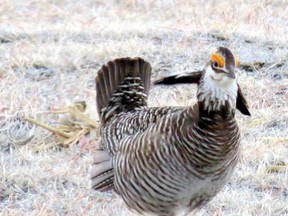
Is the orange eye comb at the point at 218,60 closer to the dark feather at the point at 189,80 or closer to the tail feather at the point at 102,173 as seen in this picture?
the dark feather at the point at 189,80

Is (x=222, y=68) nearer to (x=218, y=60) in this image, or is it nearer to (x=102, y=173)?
(x=218, y=60)

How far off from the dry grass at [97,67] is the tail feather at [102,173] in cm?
22

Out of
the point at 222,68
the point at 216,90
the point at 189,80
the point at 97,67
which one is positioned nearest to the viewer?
the point at 222,68

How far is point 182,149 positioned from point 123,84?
0.93 metres

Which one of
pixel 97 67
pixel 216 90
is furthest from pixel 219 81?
pixel 97 67

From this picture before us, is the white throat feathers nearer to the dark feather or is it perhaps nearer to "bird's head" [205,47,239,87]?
"bird's head" [205,47,239,87]

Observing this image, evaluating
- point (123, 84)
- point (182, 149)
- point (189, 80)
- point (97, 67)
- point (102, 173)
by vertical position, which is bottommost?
point (97, 67)

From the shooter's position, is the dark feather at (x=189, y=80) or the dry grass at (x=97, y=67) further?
the dry grass at (x=97, y=67)

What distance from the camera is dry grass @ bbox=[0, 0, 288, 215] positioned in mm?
4969

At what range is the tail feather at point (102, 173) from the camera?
4.54 metres

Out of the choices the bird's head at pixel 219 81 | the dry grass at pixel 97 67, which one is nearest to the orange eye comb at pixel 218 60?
the bird's head at pixel 219 81

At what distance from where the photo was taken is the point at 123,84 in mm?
4879

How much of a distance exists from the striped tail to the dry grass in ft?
1.64

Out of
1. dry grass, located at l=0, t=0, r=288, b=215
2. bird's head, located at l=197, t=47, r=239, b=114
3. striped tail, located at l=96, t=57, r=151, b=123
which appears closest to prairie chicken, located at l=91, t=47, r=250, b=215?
bird's head, located at l=197, t=47, r=239, b=114
